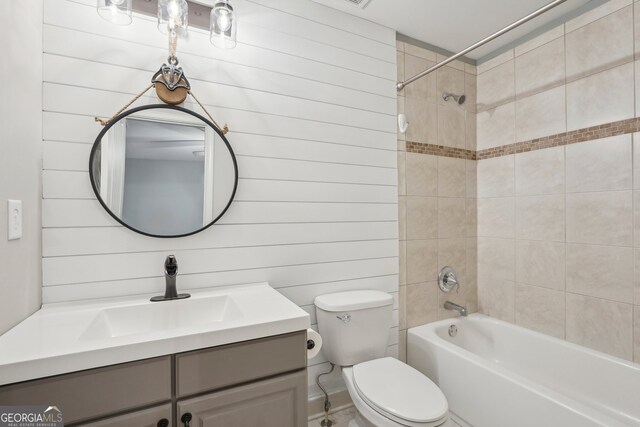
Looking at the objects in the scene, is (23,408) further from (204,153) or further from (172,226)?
(204,153)

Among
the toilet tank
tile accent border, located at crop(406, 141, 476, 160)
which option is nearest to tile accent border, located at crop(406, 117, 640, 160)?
tile accent border, located at crop(406, 141, 476, 160)

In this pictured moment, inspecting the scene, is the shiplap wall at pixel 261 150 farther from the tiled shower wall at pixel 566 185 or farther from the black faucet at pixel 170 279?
the tiled shower wall at pixel 566 185

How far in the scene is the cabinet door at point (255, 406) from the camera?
96 cm

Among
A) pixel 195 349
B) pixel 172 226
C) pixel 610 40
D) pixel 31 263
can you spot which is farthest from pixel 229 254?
pixel 610 40

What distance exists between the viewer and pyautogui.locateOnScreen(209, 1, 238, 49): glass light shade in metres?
1.36

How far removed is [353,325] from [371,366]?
0.22 meters

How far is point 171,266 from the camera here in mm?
1310

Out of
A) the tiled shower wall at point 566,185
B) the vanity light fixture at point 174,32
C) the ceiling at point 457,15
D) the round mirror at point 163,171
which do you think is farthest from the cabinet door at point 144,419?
the tiled shower wall at point 566,185

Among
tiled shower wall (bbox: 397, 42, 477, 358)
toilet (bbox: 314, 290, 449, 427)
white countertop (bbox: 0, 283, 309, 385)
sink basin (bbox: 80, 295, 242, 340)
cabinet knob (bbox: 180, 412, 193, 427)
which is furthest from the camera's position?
tiled shower wall (bbox: 397, 42, 477, 358)

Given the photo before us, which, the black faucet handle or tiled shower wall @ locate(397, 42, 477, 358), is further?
tiled shower wall @ locate(397, 42, 477, 358)

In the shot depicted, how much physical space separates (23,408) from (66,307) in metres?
0.52

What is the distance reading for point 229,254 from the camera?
1536 mm

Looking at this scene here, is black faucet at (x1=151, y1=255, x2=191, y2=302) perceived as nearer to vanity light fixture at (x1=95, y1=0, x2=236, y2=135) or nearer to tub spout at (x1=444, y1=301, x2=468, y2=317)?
vanity light fixture at (x1=95, y1=0, x2=236, y2=135)

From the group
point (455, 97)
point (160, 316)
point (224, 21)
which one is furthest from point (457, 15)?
point (160, 316)
